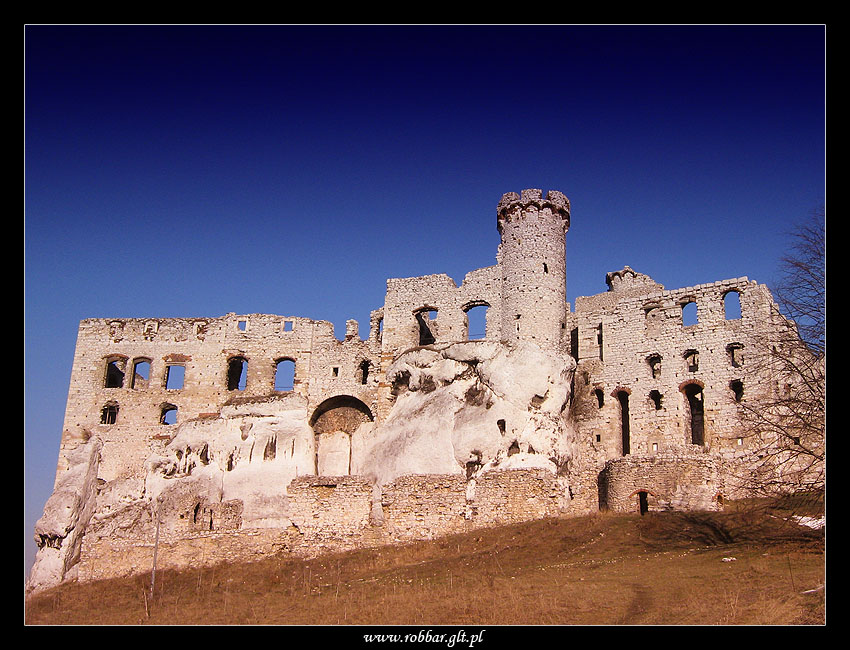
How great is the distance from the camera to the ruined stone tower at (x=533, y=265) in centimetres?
3997

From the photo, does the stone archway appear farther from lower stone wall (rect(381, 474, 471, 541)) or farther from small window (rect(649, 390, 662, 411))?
small window (rect(649, 390, 662, 411))

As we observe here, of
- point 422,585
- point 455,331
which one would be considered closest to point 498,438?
point 455,331

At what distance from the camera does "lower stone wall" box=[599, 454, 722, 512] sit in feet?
92.4

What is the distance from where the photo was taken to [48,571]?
109 ft

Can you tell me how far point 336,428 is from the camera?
40.9 meters

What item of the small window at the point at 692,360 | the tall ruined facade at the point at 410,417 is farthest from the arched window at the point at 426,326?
the small window at the point at 692,360

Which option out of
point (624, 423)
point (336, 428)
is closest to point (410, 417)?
point (336, 428)

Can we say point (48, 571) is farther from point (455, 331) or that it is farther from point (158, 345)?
point (455, 331)

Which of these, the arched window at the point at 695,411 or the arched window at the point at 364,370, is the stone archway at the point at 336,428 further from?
the arched window at the point at 695,411

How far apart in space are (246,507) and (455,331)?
14.3 m

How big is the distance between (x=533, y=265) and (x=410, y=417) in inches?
→ 420

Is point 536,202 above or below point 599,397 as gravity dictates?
above

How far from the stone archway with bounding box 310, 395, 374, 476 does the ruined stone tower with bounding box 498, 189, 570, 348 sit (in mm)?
8651

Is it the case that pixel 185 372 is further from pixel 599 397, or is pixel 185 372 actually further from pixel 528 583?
pixel 528 583
